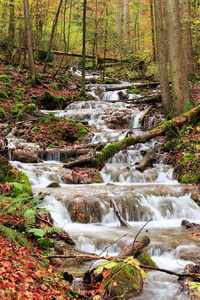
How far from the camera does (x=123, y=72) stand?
27484 millimetres

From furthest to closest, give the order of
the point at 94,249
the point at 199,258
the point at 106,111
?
1. the point at 106,111
2. the point at 94,249
3. the point at 199,258

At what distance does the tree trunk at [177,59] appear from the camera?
1095 centimetres

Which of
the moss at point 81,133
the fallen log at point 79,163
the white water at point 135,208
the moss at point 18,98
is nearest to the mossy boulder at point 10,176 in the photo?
the white water at point 135,208

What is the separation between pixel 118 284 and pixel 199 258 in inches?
79.0

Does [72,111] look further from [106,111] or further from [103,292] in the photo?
[103,292]

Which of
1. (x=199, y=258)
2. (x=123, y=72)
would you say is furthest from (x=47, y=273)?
(x=123, y=72)

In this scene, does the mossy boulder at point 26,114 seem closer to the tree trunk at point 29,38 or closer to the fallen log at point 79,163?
the tree trunk at point 29,38

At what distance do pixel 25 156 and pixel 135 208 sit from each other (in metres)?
5.26

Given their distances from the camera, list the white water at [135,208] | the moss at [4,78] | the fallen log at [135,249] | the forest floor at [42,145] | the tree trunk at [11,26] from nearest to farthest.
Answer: the forest floor at [42,145]
the fallen log at [135,249]
the white water at [135,208]
the moss at [4,78]
the tree trunk at [11,26]

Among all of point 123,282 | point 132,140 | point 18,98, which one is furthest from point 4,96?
point 123,282

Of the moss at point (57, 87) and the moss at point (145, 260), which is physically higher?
the moss at point (57, 87)

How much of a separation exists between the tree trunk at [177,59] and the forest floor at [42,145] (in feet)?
3.72

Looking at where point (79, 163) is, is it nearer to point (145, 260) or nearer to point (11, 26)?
point (145, 260)

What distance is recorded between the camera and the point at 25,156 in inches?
423
